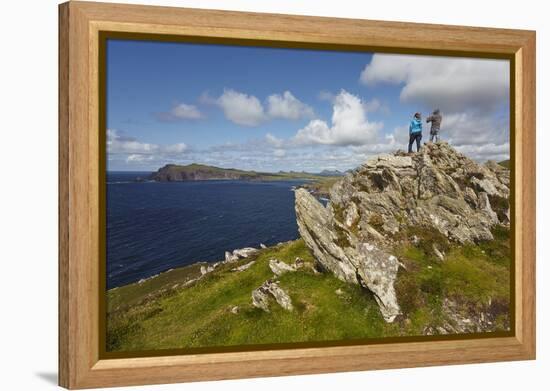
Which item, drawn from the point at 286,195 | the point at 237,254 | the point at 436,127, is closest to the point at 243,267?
the point at 237,254

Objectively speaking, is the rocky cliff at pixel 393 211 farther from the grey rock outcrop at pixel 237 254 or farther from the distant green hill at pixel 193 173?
the distant green hill at pixel 193 173

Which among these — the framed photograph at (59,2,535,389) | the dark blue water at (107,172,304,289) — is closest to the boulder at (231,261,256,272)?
the framed photograph at (59,2,535,389)

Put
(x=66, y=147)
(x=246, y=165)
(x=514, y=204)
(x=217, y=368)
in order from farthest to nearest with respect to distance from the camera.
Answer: (x=514, y=204) < (x=246, y=165) < (x=217, y=368) < (x=66, y=147)

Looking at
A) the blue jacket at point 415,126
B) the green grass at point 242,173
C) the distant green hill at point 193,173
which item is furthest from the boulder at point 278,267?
the blue jacket at point 415,126

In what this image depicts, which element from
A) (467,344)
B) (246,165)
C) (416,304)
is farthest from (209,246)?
(467,344)

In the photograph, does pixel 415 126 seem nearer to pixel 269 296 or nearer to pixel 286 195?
pixel 286 195

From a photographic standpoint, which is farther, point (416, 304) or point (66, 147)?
point (416, 304)

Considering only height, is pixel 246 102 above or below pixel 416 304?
above

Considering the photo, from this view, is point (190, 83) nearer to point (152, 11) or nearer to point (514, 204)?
point (152, 11)
